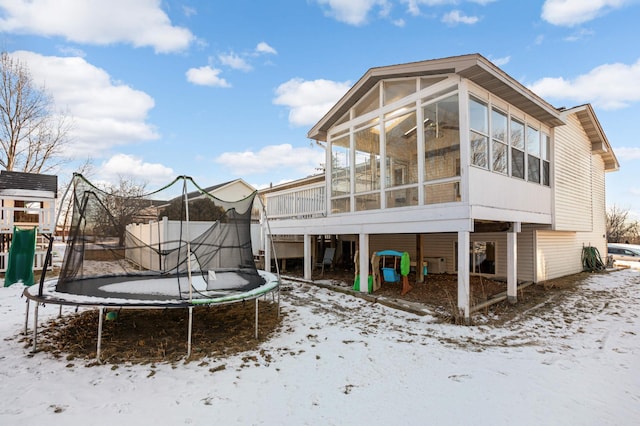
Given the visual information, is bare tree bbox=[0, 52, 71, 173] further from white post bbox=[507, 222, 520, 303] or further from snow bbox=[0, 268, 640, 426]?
white post bbox=[507, 222, 520, 303]

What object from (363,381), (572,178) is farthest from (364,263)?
(572,178)

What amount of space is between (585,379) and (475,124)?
465 centimetres

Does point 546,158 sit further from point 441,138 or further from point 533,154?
point 441,138

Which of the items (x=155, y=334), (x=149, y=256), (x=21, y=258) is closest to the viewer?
(x=155, y=334)

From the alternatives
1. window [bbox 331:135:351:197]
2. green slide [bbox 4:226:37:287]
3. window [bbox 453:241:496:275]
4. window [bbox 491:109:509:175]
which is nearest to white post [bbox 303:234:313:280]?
window [bbox 331:135:351:197]

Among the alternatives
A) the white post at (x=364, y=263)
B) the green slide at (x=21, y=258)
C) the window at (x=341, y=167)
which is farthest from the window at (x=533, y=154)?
the green slide at (x=21, y=258)

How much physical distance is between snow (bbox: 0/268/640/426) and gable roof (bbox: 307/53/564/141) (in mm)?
4665

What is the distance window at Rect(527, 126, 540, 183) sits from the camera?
8.16m

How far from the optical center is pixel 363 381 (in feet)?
11.6

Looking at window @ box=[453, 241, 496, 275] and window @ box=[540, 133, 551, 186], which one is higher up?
window @ box=[540, 133, 551, 186]

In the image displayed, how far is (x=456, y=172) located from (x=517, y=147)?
2.49 metres

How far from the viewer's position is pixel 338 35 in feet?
40.5

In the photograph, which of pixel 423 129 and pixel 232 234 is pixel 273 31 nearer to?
pixel 423 129

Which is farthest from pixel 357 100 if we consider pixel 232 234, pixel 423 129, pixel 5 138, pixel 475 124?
pixel 5 138
